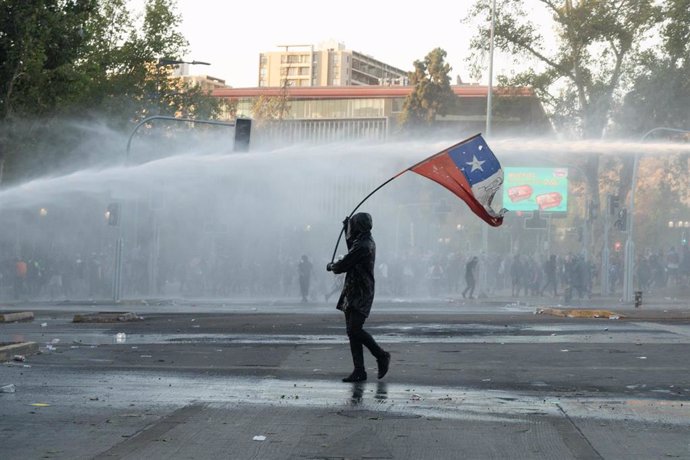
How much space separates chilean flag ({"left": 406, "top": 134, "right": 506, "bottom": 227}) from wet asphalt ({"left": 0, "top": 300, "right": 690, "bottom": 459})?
1990 mm

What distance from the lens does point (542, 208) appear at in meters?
48.8

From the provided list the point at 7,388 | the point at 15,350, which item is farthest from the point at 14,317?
the point at 7,388

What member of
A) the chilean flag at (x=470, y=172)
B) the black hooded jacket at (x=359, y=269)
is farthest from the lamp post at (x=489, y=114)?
the black hooded jacket at (x=359, y=269)

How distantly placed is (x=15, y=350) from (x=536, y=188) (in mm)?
37456

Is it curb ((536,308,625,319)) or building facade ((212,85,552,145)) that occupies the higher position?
building facade ((212,85,552,145))

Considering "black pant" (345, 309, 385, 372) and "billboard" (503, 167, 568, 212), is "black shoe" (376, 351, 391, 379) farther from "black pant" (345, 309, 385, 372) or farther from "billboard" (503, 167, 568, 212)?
"billboard" (503, 167, 568, 212)

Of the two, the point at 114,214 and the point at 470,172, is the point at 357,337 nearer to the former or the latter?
the point at 470,172

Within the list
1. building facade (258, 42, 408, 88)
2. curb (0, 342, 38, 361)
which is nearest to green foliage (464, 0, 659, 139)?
curb (0, 342, 38, 361)

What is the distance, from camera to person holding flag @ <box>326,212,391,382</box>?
1098cm

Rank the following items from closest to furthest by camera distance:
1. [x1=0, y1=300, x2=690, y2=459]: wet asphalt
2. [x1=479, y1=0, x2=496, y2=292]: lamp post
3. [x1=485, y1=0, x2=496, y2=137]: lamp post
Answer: [x1=0, y1=300, x2=690, y2=459]: wet asphalt, [x1=479, y1=0, x2=496, y2=292]: lamp post, [x1=485, y1=0, x2=496, y2=137]: lamp post

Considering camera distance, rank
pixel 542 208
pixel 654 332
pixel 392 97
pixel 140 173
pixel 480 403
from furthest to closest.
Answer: pixel 392 97 < pixel 542 208 < pixel 140 173 < pixel 654 332 < pixel 480 403

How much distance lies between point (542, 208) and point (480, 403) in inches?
1584

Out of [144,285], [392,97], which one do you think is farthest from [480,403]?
[392,97]

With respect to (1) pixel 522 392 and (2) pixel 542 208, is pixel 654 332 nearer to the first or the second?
(1) pixel 522 392
